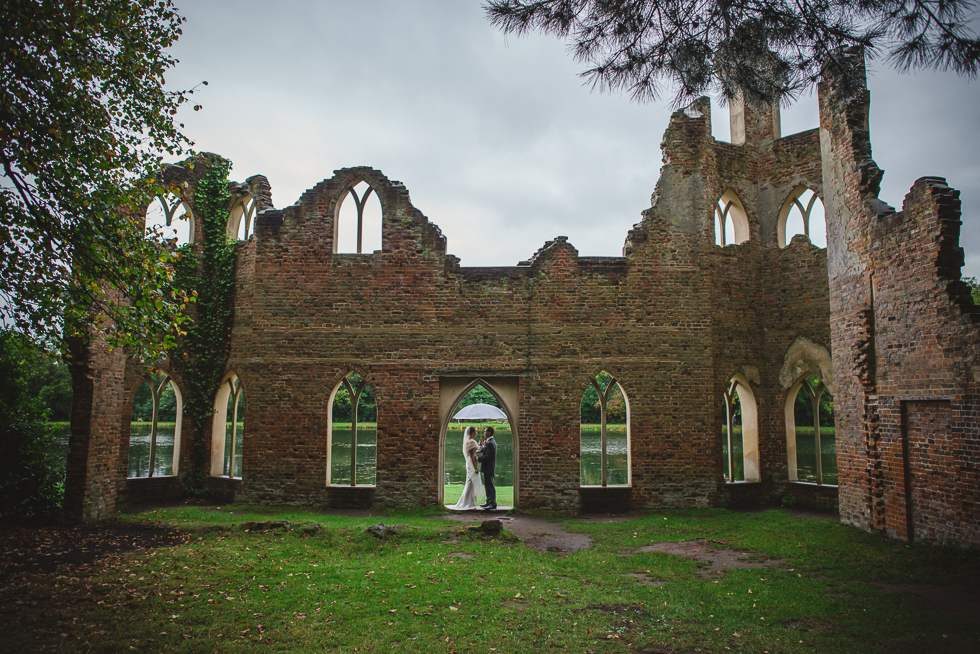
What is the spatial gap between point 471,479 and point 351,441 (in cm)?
1223

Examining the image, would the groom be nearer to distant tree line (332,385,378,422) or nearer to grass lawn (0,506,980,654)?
grass lawn (0,506,980,654)

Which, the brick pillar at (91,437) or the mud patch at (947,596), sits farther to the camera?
the brick pillar at (91,437)

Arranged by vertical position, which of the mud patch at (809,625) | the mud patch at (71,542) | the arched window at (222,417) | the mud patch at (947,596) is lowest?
the mud patch at (809,625)

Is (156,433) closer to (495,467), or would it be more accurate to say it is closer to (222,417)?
(222,417)

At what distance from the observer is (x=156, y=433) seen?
13516mm

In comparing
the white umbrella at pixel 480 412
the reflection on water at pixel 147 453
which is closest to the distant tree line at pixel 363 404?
the reflection on water at pixel 147 453

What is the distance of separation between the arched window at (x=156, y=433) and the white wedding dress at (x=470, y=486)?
6.62 meters

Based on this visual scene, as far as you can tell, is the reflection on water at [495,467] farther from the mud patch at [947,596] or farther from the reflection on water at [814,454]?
the reflection on water at [814,454]

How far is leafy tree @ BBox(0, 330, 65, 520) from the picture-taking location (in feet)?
34.8

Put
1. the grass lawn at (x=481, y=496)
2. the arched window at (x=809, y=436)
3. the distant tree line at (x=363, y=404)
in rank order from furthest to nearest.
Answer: the distant tree line at (x=363, y=404), the grass lawn at (x=481, y=496), the arched window at (x=809, y=436)

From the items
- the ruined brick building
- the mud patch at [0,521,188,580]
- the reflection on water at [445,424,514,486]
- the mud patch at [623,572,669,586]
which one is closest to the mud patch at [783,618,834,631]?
the mud patch at [623,572,669,586]

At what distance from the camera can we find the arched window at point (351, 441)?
1628 centimetres

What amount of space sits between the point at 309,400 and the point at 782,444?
1073 cm

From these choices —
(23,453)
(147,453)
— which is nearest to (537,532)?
(23,453)
